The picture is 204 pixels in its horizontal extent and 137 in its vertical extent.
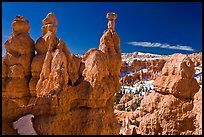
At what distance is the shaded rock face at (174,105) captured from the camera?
711 cm

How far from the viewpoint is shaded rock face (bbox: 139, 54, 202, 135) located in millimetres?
7105

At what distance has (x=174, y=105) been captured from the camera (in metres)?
7.34

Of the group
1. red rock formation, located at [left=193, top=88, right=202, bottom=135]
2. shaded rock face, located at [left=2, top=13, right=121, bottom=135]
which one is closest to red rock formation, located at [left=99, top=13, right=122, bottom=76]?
shaded rock face, located at [left=2, top=13, right=121, bottom=135]

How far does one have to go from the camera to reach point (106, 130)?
8258mm

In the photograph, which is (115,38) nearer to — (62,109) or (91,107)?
(91,107)

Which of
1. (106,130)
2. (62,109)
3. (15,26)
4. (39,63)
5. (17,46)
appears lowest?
(106,130)

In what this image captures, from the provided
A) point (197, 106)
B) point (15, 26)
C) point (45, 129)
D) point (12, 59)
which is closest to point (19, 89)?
point (12, 59)

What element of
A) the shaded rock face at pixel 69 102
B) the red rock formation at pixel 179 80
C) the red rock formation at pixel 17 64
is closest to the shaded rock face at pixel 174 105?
the red rock formation at pixel 179 80

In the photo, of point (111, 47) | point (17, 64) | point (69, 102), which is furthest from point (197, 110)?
point (111, 47)

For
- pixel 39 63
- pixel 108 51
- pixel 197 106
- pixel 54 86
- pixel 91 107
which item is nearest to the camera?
pixel 197 106

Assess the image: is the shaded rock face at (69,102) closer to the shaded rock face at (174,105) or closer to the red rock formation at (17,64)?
the shaded rock face at (174,105)

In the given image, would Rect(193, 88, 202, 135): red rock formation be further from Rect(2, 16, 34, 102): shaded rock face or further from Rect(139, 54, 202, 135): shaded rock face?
Rect(2, 16, 34, 102): shaded rock face

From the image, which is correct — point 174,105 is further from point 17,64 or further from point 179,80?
point 17,64

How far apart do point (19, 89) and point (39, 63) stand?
4.68 feet
